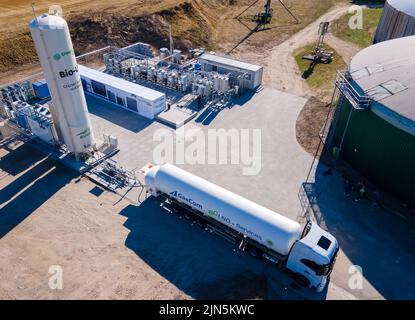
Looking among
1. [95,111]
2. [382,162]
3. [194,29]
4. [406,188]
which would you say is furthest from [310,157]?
[194,29]

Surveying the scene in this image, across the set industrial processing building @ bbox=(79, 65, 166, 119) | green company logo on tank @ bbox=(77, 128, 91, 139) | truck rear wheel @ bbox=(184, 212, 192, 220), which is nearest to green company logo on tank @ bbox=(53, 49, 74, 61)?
green company logo on tank @ bbox=(77, 128, 91, 139)

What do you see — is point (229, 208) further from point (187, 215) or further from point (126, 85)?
point (126, 85)

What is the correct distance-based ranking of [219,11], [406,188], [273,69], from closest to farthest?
[406,188], [273,69], [219,11]

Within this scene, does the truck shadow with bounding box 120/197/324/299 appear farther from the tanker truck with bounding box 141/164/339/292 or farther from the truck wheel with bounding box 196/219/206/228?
the tanker truck with bounding box 141/164/339/292

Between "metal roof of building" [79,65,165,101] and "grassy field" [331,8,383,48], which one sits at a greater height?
"metal roof of building" [79,65,165,101]

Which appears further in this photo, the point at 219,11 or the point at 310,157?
the point at 219,11

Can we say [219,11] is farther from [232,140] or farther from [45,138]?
[45,138]
